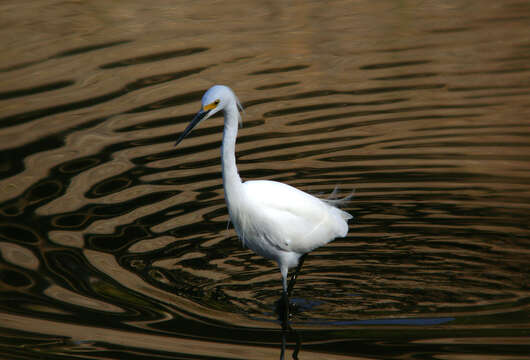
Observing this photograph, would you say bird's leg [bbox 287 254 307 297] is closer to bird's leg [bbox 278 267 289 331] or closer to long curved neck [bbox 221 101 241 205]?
bird's leg [bbox 278 267 289 331]

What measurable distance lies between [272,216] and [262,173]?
236cm

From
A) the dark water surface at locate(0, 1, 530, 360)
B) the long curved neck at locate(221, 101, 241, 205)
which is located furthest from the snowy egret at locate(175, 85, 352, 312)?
the dark water surface at locate(0, 1, 530, 360)

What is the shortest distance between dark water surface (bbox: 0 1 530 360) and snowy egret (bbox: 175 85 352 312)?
0.35 meters

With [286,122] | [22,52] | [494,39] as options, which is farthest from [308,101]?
[22,52]

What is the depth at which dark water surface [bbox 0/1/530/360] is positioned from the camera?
5.50 meters

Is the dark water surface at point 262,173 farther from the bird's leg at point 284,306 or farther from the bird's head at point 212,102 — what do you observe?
the bird's head at point 212,102

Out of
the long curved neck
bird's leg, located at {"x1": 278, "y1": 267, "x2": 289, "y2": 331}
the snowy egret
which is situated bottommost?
bird's leg, located at {"x1": 278, "y1": 267, "x2": 289, "y2": 331}

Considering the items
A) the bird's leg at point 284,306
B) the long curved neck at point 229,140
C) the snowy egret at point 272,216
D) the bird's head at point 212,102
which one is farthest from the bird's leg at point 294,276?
the bird's head at point 212,102

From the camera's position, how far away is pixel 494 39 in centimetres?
1139

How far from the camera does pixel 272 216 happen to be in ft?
18.7

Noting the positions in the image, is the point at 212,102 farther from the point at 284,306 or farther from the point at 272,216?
the point at 284,306

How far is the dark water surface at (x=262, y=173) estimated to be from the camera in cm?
550

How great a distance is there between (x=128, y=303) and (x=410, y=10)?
8.32m

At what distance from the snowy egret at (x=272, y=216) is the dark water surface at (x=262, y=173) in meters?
0.35
